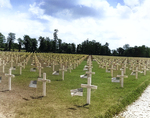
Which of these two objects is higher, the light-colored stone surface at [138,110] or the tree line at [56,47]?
the tree line at [56,47]

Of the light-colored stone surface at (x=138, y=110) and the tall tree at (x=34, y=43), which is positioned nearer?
the light-colored stone surface at (x=138, y=110)

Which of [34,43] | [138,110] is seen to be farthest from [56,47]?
[138,110]

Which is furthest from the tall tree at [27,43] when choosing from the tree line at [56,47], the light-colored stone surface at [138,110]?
the light-colored stone surface at [138,110]

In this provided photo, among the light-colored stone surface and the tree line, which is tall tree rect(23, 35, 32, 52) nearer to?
the tree line

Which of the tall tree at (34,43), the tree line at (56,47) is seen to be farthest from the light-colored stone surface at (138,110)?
the tall tree at (34,43)

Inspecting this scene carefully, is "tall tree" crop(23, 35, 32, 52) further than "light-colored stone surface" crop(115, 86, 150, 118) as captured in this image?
Yes

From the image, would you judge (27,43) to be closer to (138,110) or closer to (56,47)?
(56,47)

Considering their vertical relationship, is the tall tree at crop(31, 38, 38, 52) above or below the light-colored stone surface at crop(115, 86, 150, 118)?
above

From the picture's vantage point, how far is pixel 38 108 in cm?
528

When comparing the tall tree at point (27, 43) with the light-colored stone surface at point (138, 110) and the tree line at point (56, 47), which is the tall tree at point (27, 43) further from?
the light-colored stone surface at point (138, 110)

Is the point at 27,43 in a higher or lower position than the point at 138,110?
higher

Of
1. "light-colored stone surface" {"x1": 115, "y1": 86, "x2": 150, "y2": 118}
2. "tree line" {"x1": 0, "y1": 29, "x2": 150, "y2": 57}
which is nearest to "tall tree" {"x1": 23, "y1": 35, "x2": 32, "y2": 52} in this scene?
"tree line" {"x1": 0, "y1": 29, "x2": 150, "y2": 57}

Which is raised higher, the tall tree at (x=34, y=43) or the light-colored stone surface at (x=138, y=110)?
the tall tree at (x=34, y=43)

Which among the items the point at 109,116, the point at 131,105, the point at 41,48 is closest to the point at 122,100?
the point at 131,105
